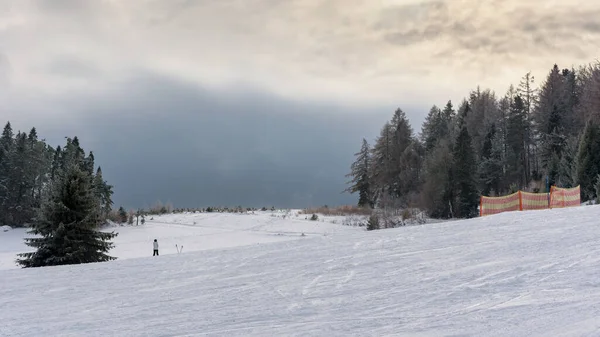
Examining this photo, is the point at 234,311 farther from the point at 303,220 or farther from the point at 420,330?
the point at 303,220

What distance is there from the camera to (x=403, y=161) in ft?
237

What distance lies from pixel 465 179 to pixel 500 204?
26.4 meters

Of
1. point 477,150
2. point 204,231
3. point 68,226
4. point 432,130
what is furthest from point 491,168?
point 68,226

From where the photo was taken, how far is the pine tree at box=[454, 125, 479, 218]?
172ft

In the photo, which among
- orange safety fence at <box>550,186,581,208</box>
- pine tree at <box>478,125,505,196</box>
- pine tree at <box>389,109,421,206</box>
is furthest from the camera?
pine tree at <box>389,109,421,206</box>

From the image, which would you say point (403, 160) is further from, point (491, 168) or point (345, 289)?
point (345, 289)

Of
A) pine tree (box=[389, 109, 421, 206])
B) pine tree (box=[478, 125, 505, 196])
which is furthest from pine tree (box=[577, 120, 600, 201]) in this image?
pine tree (box=[389, 109, 421, 206])

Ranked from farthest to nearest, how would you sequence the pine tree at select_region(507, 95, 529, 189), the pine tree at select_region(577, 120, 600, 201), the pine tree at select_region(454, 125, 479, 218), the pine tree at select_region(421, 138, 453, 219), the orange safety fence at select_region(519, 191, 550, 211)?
the pine tree at select_region(507, 95, 529, 189) → the pine tree at select_region(421, 138, 453, 219) → the pine tree at select_region(454, 125, 479, 218) → the pine tree at select_region(577, 120, 600, 201) → the orange safety fence at select_region(519, 191, 550, 211)

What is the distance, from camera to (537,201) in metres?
27.0

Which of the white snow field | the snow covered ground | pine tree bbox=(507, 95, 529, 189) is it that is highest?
pine tree bbox=(507, 95, 529, 189)

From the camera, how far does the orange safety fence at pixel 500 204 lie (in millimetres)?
26234

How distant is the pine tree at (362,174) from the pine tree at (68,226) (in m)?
57.8

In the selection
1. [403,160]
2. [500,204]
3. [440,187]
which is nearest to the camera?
[500,204]

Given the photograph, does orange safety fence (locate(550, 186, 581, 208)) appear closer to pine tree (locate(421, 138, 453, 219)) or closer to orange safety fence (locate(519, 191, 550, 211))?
orange safety fence (locate(519, 191, 550, 211))
